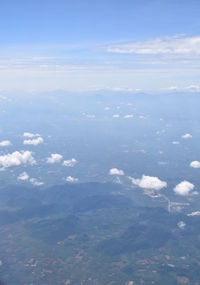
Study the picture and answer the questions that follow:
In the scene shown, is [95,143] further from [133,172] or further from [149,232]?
[149,232]

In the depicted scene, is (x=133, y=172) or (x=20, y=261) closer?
(x=20, y=261)

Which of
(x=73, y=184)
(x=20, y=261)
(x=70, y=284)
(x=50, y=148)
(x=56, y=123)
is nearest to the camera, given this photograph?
(x=70, y=284)

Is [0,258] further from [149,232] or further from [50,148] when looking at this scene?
[50,148]

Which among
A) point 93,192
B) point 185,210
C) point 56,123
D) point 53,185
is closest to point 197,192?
point 185,210

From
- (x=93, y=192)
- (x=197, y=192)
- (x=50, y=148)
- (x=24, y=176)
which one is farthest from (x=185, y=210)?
(x=50, y=148)

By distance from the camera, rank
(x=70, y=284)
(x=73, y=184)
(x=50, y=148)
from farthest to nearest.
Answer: (x=50, y=148), (x=73, y=184), (x=70, y=284)

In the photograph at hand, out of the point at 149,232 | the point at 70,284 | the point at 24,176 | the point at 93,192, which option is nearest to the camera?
the point at 70,284
